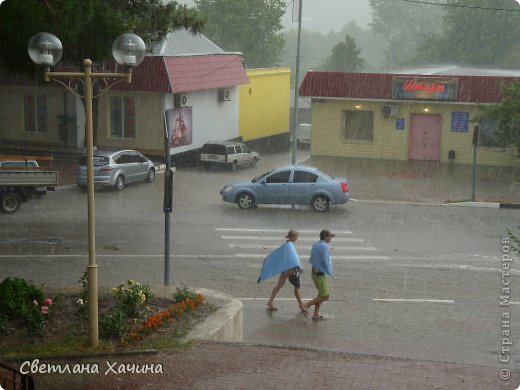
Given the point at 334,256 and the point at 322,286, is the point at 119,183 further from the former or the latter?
the point at 322,286

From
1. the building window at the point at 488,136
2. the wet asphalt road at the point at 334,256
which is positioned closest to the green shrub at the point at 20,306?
the wet asphalt road at the point at 334,256

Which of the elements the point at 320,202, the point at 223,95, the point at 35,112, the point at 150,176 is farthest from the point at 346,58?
the point at 320,202

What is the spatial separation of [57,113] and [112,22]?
730 inches

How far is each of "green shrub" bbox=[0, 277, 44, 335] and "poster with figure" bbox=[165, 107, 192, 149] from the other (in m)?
24.0

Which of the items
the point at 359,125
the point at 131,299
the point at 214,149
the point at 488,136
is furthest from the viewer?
the point at 359,125

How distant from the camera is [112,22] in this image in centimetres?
1948

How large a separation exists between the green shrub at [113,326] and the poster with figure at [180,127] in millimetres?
24718

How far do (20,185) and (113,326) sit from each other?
14.0m

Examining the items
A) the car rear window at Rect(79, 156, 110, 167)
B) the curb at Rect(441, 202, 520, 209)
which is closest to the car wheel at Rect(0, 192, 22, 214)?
the car rear window at Rect(79, 156, 110, 167)

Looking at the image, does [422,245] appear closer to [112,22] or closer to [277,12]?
[112,22]

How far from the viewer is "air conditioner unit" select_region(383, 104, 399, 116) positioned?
3688 cm

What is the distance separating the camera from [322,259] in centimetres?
1366

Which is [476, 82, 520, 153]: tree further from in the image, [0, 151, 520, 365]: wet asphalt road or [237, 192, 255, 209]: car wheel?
[237, 192, 255, 209]: car wheel

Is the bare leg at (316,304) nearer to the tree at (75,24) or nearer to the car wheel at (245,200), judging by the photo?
the tree at (75,24)
